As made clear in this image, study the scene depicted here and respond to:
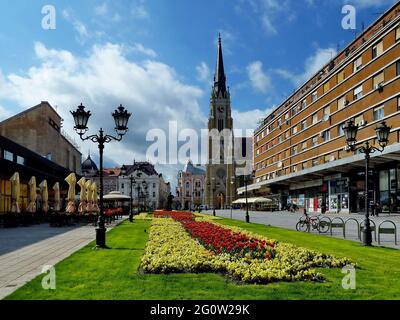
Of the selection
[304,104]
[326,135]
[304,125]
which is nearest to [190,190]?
[304,125]

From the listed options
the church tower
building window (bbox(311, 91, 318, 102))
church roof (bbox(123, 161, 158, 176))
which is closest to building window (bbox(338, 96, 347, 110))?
building window (bbox(311, 91, 318, 102))

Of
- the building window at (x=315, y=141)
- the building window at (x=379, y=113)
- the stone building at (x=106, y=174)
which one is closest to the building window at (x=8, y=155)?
the building window at (x=379, y=113)

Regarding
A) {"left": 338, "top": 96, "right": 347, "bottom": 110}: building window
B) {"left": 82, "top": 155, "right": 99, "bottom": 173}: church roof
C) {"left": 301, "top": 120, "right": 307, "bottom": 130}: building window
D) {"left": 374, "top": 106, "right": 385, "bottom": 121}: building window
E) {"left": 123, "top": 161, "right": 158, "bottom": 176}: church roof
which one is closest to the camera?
{"left": 374, "top": 106, "right": 385, "bottom": 121}: building window

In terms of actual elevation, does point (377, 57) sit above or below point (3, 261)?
above

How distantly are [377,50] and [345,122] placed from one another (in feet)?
31.5

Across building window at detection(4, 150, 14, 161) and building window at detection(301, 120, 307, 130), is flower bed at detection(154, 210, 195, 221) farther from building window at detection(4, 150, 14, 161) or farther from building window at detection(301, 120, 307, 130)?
building window at detection(301, 120, 307, 130)

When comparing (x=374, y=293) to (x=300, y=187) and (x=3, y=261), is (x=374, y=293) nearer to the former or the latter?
(x=3, y=261)

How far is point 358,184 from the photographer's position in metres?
48.5

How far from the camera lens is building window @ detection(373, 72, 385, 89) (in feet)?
139

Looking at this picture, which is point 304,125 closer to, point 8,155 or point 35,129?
point 35,129

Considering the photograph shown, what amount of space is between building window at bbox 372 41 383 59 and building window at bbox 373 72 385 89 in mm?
2156

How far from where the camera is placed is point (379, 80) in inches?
1689
